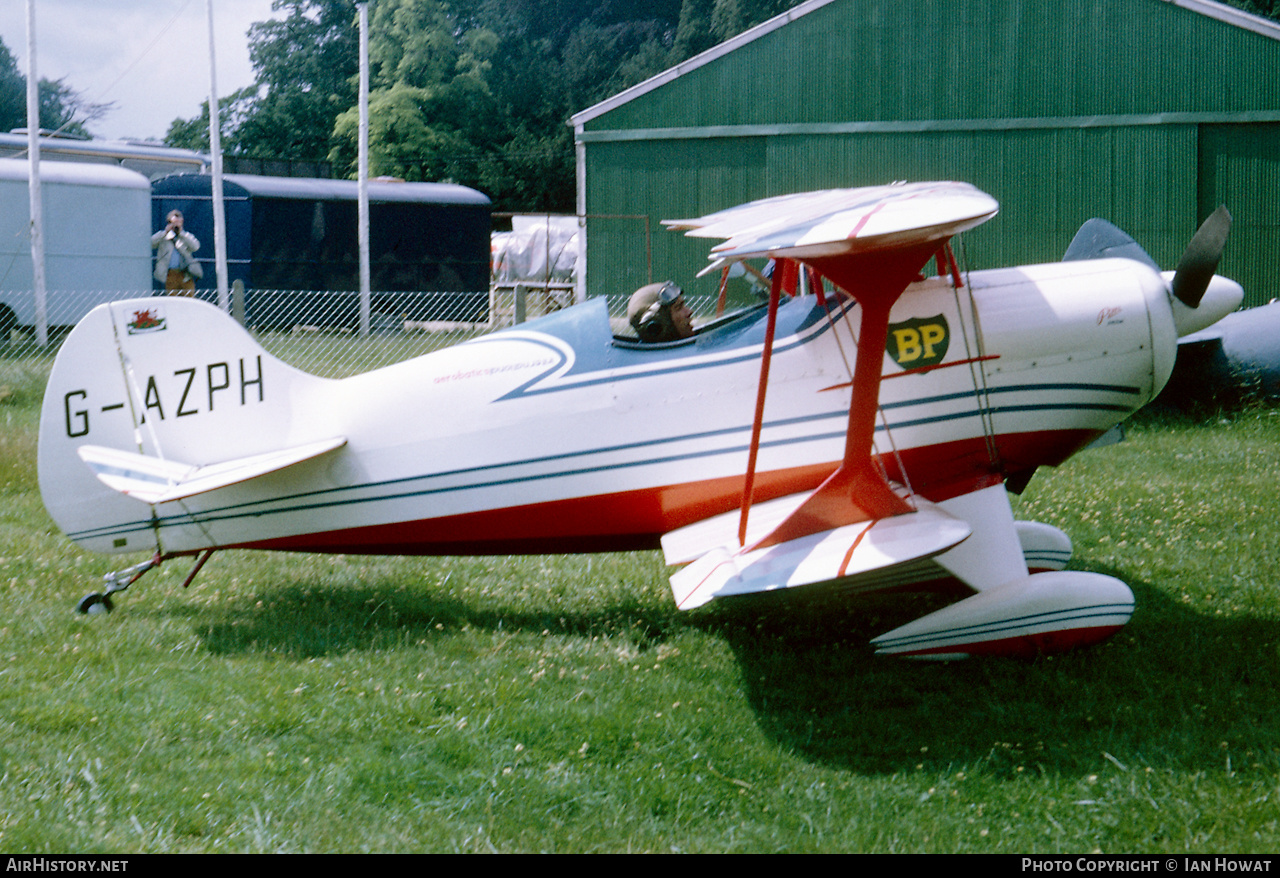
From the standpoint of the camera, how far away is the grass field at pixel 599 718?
3811mm

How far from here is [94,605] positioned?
19.7ft

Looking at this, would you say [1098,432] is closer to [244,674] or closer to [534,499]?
[534,499]

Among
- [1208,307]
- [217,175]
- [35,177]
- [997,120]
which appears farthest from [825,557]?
[997,120]

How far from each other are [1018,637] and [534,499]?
7.85 ft

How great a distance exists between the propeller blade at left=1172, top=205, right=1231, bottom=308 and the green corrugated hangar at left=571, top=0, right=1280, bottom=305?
41.9 feet

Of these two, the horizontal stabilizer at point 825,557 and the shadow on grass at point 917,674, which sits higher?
the horizontal stabilizer at point 825,557

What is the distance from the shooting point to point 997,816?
3861 mm

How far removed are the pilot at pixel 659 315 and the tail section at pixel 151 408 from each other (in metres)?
1.71

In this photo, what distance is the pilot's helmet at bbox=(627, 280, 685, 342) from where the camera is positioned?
5613 mm

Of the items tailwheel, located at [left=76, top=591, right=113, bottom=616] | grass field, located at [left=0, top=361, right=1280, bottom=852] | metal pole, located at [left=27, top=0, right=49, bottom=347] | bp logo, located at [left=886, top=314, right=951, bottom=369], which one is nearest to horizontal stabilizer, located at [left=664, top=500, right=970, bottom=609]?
grass field, located at [left=0, top=361, right=1280, bottom=852]

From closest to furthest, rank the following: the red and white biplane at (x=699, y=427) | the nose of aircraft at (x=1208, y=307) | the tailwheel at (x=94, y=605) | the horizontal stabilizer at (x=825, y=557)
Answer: the horizontal stabilizer at (x=825, y=557)
the red and white biplane at (x=699, y=427)
the nose of aircraft at (x=1208, y=307)
the tailwheel at (x=94, y=605)

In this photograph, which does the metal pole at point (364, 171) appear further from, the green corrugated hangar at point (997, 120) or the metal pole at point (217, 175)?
the green corrugated hangar at point (997, 120)

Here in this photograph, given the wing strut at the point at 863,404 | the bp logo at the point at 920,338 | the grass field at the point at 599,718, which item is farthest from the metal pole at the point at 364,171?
the wing strut at the point at 863,404
